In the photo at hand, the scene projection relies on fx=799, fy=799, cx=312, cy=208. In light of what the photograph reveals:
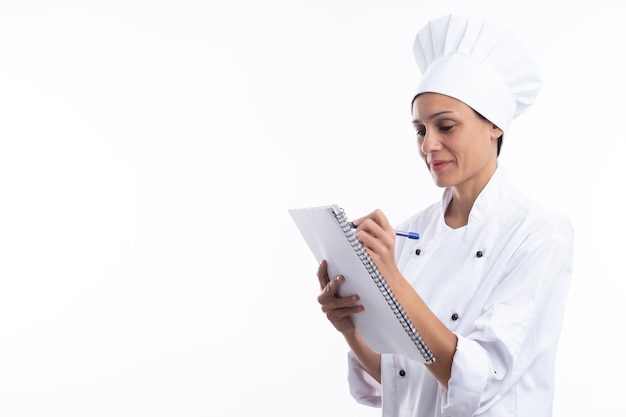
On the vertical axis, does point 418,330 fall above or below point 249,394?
below

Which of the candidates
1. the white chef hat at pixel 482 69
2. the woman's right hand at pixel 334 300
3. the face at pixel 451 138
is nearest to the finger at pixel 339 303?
the woman's right hand at pixel 334 300

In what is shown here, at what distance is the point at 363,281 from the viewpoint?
1.41m

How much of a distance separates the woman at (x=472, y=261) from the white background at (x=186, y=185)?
2.40 metres

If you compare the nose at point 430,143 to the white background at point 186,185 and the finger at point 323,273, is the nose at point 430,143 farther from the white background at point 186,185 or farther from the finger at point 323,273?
the white background at point 186,185

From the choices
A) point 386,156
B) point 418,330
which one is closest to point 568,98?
point 386,156

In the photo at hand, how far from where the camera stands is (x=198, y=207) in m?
4.30

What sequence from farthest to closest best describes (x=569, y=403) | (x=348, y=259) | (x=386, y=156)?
(x=386, y=156) → (x=569, y=403) → (x=348, y=259)

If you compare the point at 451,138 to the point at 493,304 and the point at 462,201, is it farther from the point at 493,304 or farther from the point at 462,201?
the point at 493,304

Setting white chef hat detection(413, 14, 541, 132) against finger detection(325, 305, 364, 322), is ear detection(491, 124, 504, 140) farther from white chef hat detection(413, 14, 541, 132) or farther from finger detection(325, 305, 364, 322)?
finger detection(325, 305, 364, 322)

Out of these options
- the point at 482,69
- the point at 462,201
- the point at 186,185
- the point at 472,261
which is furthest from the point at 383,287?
the point at 186,185

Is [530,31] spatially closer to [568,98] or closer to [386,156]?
[568,98]

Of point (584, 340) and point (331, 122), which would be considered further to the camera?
point (331, 122)

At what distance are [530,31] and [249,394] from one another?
236 cm

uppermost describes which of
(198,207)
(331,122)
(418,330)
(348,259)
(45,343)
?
(331,122)
